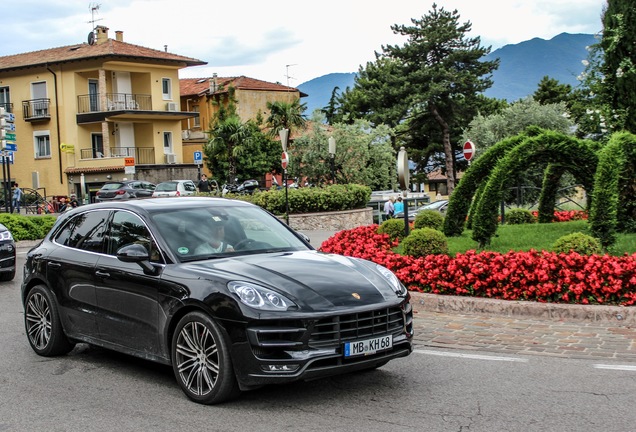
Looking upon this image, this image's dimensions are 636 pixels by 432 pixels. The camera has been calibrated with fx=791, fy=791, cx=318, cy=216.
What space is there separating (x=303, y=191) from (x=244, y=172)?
95.1ft

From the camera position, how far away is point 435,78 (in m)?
60.8

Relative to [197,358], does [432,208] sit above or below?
above

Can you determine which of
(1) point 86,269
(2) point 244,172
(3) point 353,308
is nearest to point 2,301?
(1) point 86,269

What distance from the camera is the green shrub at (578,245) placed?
35.1ft

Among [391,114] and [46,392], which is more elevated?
[391,114]

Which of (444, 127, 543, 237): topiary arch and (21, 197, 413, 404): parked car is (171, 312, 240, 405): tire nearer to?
(21, 197, 413, 404): parked car

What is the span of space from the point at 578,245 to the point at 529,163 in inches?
92.9

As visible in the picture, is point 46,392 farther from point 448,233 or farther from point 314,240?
point 314,240

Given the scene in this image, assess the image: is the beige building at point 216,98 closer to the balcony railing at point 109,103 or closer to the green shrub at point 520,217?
the balcony railing at point 109,103

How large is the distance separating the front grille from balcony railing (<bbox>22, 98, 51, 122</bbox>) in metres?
53.5

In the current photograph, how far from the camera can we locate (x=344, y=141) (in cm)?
4759

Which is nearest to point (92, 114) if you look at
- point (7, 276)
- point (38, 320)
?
point (7, 276)

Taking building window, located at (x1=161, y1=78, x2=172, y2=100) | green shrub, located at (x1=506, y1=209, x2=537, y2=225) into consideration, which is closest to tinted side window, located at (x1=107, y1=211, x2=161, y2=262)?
green shrub, located at (x1=506, y1=209, x2=537, y2=225)

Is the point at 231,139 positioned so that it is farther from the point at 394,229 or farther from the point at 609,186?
the point at 609,186
